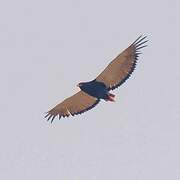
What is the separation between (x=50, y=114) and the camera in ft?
293

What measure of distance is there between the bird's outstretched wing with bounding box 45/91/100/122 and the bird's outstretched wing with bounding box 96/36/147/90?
1488 millimetres

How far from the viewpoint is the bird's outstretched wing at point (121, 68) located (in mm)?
86812

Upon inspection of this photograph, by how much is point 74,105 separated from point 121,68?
11.1 ft

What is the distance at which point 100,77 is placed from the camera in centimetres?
8700

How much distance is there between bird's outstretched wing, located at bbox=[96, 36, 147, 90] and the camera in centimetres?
8681

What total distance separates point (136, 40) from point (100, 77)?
7.95 ft

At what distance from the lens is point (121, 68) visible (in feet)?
285

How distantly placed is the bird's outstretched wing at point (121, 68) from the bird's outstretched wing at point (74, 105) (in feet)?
4.88

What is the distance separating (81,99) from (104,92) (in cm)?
252

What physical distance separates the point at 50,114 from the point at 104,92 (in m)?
4.14

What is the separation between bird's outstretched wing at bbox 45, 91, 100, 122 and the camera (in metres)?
88.4

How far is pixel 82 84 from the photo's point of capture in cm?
8656

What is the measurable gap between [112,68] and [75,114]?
362 cm

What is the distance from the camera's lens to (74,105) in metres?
88.9
